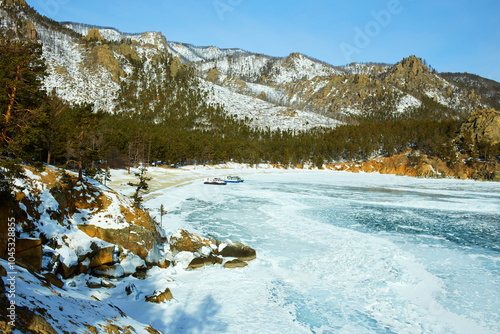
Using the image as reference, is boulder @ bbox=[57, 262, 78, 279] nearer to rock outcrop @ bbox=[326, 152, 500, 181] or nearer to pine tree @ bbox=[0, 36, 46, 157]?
pine tree @ bbox=[0, 36, 46, 157]

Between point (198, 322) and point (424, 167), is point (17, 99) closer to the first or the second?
point (198, 322)

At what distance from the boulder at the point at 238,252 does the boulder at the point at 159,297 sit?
5180mm

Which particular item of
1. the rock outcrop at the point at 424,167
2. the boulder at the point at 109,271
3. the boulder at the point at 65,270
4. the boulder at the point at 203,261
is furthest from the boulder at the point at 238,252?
the rock outcrop at the point at 424,167

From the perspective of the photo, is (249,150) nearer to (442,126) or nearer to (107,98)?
(442,126)

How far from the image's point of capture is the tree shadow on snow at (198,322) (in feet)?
27.3

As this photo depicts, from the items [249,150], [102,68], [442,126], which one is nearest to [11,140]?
[249,150]

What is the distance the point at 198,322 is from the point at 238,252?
621cm

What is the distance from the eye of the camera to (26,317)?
14.2ft

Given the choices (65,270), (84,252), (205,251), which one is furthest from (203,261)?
(65,270)

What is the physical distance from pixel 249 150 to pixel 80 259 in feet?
335

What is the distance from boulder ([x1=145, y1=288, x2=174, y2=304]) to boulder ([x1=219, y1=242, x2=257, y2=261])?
518 centimetres

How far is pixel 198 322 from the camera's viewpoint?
8.82m

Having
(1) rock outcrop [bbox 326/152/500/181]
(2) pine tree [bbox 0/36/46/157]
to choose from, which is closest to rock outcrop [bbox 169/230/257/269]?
(2) pine tree [bbox 0/36/46/157]

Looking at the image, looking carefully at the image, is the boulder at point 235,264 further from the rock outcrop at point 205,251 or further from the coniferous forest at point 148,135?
the coniferous forest at point 148,135
